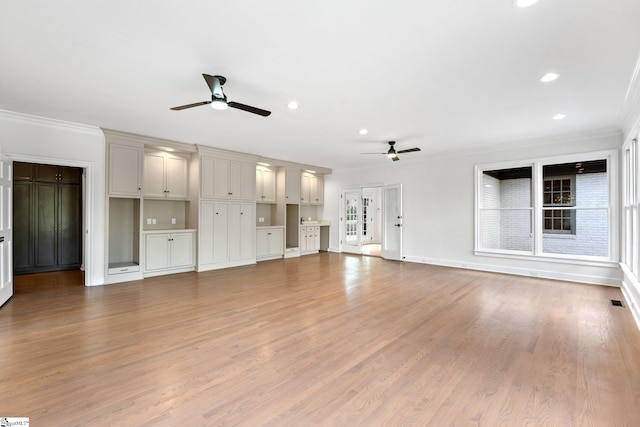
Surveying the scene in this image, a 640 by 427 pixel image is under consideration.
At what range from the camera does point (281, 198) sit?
26.7 ft

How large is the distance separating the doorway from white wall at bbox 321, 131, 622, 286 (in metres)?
0.23

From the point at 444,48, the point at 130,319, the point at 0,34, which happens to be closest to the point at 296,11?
the point at 444,48

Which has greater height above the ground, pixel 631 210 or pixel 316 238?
pixel 631 210

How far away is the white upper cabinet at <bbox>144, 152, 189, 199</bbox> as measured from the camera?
5871 mm

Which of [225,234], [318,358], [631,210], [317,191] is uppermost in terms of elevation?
[317,191]

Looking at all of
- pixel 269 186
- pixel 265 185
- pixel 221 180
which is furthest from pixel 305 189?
pixel 221 180

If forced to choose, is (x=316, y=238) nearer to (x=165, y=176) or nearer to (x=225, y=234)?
(x=225, y=234)

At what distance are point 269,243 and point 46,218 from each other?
4.66 metres

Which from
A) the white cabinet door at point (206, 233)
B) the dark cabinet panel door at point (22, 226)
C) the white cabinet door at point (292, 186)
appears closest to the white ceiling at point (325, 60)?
the white cabinet door at point (206, 233)

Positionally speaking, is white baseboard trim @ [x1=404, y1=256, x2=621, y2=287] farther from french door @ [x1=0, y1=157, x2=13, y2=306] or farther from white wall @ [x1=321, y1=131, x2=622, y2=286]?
french door @ [x1=0, y1=157, x2=13, y2=306]

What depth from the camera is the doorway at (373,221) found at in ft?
25.7

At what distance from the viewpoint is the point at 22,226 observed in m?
5.72

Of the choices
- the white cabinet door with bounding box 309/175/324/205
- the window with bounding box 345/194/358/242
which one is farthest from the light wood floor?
the white cabinet door with bounding box 309/175/324/205

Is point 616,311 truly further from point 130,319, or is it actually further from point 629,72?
point 130,319
